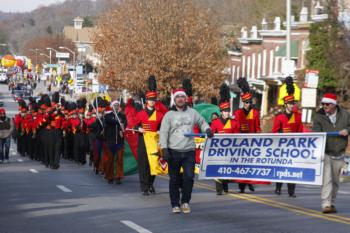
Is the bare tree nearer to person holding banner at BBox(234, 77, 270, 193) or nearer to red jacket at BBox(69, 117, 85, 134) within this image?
red jacket at BBox(69, 117, 85, 134)

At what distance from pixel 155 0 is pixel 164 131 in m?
42.4

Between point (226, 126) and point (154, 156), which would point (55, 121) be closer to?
point (154, 156)

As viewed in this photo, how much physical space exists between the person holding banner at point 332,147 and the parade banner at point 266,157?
15 centimetres

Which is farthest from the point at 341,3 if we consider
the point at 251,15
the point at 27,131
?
the point at 251,15

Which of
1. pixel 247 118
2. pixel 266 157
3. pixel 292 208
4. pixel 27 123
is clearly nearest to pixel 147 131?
pixel 247 118

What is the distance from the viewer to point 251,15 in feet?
296

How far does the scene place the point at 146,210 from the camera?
1619 cm

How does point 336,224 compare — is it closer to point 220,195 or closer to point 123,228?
point 123,228

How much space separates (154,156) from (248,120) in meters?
2.07

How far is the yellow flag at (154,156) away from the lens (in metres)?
19.1

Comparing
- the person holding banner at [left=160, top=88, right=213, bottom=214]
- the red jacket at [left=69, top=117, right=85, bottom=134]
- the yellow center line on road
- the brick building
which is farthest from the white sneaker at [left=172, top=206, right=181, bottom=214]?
the brick building

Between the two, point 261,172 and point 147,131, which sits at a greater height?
point 147,131

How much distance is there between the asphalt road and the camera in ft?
45.4

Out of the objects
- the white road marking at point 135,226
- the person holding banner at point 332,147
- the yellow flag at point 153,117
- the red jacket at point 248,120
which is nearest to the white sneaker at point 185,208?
the white road marking at point 135,226
